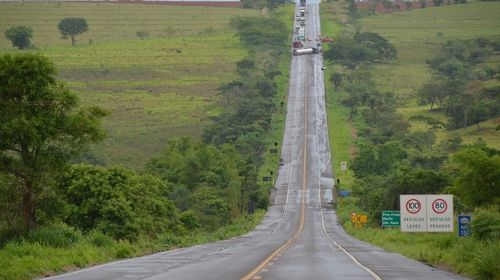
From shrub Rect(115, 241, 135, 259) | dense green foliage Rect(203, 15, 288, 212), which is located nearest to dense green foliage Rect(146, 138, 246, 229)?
dense green foliage Rect(203, 15, 288, 212)

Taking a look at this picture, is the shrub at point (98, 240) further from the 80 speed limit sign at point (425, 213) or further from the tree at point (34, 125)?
the 80 speed limit sign at point (425, 213)

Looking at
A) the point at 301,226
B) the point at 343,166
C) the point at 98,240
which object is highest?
the point at 343,166

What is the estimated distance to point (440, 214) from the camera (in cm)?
5128

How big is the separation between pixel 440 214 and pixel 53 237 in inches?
919

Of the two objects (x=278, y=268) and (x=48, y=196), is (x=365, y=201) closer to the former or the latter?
(x=48, y=196)

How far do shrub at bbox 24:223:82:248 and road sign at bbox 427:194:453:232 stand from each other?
848 inches

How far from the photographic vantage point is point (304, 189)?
383 ft

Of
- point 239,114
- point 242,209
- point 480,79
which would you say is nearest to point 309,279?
point 242,209

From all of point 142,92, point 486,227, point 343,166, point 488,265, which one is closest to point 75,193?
point 486,227

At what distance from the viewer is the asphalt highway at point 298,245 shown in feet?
88.7

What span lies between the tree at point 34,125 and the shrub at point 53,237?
120 inches

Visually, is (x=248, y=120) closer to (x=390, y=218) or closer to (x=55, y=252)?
(x=390, y=218)

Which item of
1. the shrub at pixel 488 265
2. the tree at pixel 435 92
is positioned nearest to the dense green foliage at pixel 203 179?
the tree at pixel 435 92

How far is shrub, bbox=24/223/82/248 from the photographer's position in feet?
117
